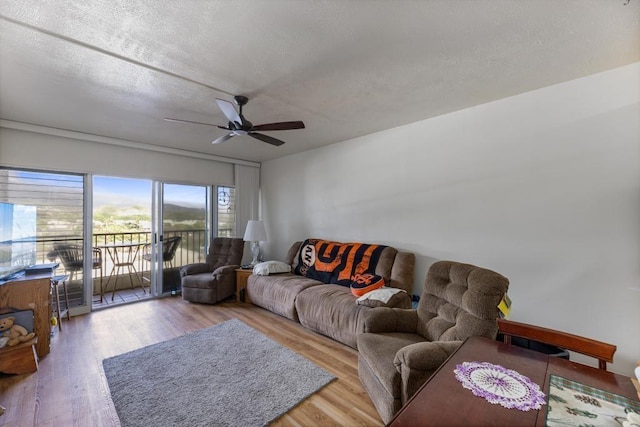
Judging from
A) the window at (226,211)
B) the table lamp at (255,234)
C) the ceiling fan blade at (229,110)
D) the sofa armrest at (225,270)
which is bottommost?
the sofa armrest at (225,270)

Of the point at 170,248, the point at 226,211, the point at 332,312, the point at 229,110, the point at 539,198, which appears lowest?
the point at 332,312

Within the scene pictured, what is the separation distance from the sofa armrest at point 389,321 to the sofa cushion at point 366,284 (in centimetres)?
77

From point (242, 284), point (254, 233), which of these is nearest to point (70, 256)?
point (242, 284)

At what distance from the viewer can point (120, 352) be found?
8.84ft

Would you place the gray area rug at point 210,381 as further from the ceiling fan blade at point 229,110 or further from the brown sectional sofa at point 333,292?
the ceiling fan blade at point 229,110

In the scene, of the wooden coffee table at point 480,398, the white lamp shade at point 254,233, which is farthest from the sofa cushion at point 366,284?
the white lamp shade at point 254,233

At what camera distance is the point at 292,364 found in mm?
2457

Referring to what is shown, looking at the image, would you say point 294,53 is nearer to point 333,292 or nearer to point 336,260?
point 333,292

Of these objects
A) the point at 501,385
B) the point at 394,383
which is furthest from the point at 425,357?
the point at 501,385

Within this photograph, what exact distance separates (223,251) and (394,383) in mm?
3860

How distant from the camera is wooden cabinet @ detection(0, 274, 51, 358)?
257 cm

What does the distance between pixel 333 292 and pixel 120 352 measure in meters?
2.28

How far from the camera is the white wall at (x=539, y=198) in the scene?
2148 millimetres

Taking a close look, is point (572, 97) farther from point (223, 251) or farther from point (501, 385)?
point (223, 251)
